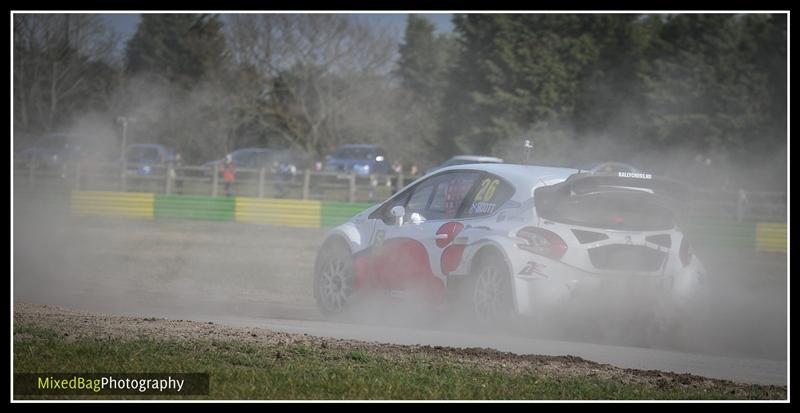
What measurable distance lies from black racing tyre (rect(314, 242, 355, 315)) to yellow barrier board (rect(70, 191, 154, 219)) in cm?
1629

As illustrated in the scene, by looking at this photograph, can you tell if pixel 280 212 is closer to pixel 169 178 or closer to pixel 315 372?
pixel 169 178

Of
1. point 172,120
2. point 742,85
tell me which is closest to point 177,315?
point 742,85

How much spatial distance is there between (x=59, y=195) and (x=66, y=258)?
1064 centimetres

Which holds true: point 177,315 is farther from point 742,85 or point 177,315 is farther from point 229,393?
point 742,85

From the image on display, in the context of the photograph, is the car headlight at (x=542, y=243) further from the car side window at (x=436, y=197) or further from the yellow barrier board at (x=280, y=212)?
the yellow barrier board at (x=280, y=212)

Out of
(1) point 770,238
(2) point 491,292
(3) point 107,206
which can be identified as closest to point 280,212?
(3) point 107,206

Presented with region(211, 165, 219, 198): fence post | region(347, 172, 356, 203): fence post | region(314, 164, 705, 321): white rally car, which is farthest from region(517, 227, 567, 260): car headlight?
region(211, 165, 219, 198): fence post

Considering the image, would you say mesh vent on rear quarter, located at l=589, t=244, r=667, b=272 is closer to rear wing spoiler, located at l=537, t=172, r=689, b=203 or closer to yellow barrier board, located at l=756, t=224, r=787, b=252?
rear wing spoiler, located at l=537, t=172, r=689, b=203

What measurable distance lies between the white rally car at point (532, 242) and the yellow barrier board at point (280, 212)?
50.6 ft

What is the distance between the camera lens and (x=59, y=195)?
26188 mm

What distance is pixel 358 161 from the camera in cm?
3800

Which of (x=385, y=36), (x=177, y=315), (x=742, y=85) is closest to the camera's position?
(x=177, y=315)

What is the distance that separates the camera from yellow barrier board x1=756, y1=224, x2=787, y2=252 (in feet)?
72.4

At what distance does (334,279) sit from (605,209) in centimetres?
270
